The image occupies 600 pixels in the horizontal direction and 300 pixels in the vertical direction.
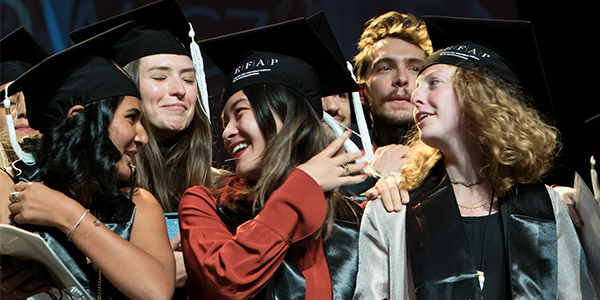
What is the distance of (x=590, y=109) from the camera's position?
3.12m

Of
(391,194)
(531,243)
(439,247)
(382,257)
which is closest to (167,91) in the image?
(391,194)

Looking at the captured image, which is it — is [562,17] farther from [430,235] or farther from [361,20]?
[430,235]

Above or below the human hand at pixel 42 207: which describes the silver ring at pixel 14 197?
above

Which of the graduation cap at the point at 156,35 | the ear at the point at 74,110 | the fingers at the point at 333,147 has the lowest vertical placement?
the fingers at the point at 333,147

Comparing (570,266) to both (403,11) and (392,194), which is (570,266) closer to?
(392,194)

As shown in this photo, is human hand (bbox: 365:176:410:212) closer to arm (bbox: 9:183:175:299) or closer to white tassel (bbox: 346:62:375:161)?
white tassel (bbox: 346:62:375:161)

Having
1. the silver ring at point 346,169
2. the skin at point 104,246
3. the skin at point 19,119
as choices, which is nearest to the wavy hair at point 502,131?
the silver ring at point 346,169

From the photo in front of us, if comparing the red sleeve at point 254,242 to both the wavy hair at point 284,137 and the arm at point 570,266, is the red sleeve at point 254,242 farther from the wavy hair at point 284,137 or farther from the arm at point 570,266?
the arm at point 570,266

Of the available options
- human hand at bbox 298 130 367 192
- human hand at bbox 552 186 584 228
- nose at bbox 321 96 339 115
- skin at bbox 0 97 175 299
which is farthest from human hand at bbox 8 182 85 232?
human hand at bbox 552 186 584 228

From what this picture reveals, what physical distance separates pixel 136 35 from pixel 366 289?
163cm

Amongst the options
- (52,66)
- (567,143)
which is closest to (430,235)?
(52,66)

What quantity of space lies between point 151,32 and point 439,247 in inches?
66.9

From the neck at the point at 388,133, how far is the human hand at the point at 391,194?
3.03ft

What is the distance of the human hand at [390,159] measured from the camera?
253 cm
